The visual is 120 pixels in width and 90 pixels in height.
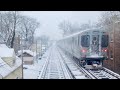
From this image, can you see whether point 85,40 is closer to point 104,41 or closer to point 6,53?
point 104,41

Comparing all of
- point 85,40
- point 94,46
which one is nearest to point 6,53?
point 85,40

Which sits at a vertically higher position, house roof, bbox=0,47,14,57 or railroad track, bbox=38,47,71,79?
house roof, bbox=0,47,14,57

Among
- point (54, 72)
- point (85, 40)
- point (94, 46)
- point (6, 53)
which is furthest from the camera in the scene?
point (6, 53)

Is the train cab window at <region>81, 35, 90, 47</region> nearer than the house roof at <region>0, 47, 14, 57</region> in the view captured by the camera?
Yes

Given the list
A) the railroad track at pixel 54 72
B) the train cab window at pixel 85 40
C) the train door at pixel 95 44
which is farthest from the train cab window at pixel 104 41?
the railroad track at pixel 54 72

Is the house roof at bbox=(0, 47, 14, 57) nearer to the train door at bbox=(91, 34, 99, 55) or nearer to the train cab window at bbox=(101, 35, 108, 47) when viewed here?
the train door at bbox=(91, 34, 99, 55)

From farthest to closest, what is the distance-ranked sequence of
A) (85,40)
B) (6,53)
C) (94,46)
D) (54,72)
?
(6,53)
(54,72)
(85,40)
(94,46)

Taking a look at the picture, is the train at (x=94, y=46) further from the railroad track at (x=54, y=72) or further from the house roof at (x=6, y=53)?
the house roof at (x=6, y=53)

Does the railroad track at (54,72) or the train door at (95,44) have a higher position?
the train door at (95,44)

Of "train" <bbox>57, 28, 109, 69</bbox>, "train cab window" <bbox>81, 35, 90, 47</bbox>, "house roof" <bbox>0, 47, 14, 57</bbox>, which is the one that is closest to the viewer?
"train" <bbox>57, 28, 109, 69</bbox>

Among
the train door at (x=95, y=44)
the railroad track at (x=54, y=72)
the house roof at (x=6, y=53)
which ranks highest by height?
the train door at (x=95, y=44)

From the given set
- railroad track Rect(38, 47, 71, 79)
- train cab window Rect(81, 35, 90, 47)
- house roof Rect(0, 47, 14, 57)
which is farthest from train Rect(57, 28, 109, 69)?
house roof Rect(0, 47, 14, 57)
